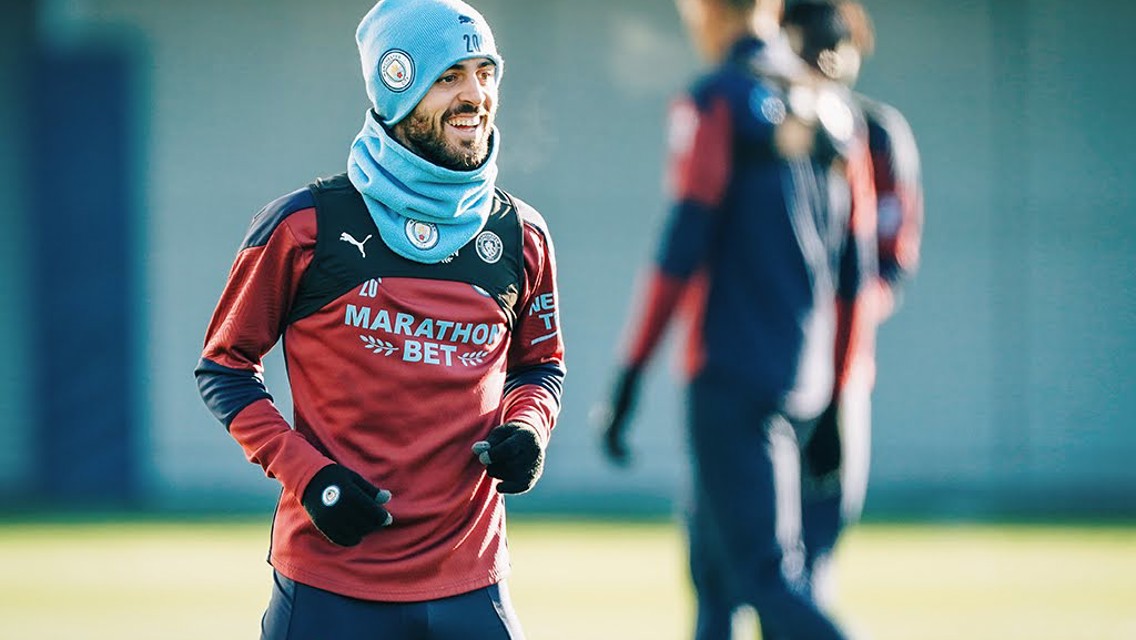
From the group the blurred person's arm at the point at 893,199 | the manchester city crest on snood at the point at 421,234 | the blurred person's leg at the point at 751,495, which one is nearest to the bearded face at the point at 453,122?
the manchester city crest on snood at the point at 421,234

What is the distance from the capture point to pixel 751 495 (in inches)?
189

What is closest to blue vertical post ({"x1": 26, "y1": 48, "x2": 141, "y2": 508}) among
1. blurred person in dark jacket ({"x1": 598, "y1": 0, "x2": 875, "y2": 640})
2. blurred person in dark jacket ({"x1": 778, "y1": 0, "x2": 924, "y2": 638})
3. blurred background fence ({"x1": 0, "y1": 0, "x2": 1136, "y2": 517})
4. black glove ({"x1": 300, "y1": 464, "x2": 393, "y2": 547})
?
blurred background fence ({"x1": 0, "y1": 0, "x2": 1136, "y2": 517})

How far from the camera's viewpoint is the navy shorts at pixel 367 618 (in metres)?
3.56

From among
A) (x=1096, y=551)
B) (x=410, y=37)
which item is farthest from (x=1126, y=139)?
(x=410, y=37)

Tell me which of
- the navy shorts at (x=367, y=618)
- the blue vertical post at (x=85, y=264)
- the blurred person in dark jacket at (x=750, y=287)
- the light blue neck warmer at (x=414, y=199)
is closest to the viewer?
the navy shorts at (x=367, y=618)

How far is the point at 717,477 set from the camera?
15.9 ft

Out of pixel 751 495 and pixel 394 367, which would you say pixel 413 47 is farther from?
pixel 751 495

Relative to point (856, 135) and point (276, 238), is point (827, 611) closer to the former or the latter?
point (856, 135)

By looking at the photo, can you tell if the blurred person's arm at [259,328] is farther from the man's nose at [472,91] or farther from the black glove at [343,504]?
the man's nose at [472,91]

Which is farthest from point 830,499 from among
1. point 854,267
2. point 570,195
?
point 570,195

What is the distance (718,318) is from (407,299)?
146 cm

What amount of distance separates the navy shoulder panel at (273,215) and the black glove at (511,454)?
1.91 ft

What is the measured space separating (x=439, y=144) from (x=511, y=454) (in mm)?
661

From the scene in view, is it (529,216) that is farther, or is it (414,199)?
(529,216)
